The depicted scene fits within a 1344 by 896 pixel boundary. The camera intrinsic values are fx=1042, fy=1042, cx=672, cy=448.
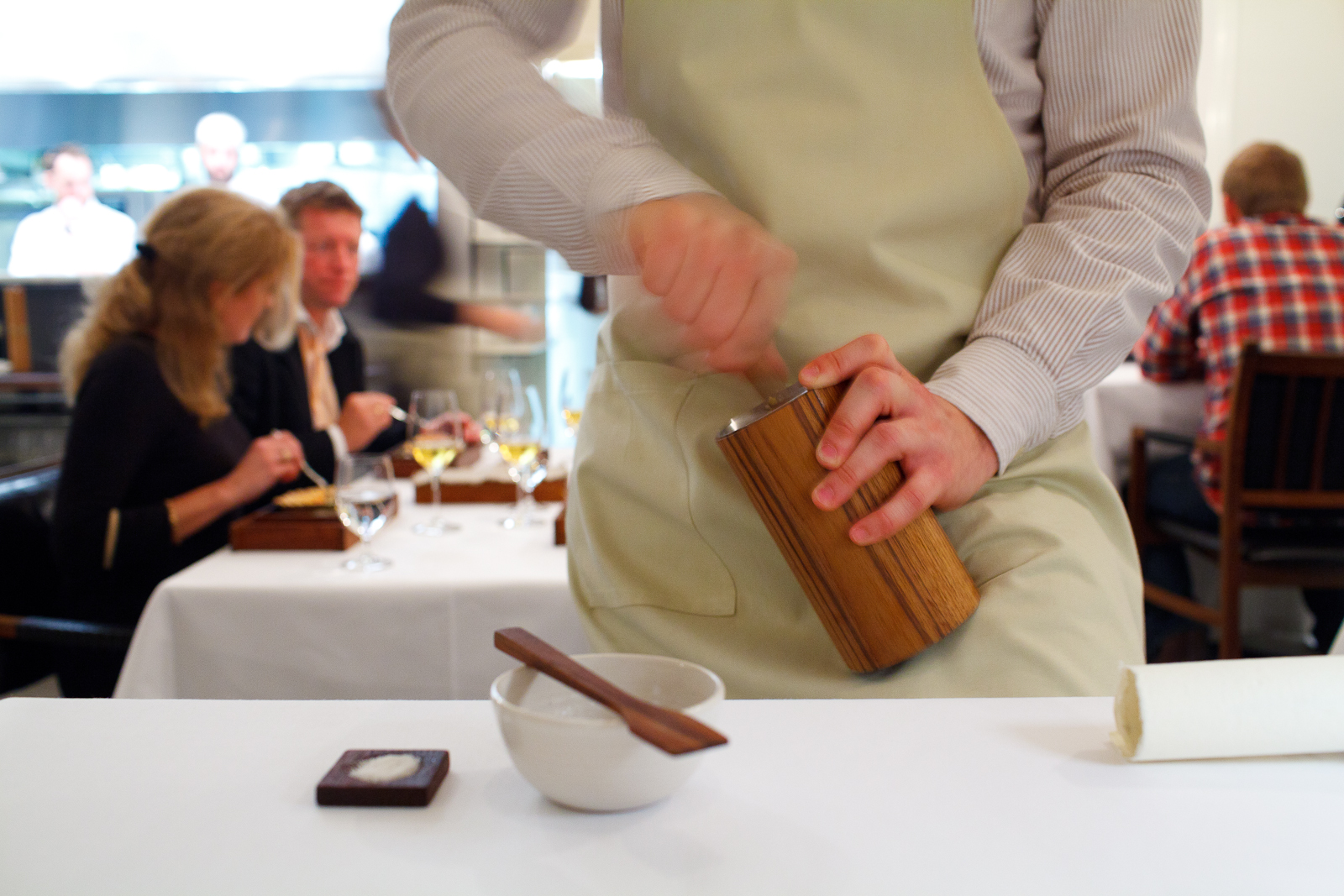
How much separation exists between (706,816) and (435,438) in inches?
62.0

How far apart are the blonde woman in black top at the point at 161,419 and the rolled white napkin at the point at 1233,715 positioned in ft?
5.77

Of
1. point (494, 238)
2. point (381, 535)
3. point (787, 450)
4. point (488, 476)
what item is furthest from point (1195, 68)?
point (494, 238)

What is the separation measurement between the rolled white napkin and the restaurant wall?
5472 mm

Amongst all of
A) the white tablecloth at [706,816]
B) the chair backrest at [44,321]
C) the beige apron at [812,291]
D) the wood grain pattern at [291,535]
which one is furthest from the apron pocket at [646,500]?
the chair backrest at [44,321]

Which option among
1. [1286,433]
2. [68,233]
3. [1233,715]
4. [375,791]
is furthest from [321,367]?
[68,233]

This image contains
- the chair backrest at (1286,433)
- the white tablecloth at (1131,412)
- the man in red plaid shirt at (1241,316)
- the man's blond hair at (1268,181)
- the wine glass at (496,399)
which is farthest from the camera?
the man's blond hair at (1268,181)

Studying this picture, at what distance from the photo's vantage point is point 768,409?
0.64 meters

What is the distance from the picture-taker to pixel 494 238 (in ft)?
19.9

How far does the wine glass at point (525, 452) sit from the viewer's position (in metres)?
1.80

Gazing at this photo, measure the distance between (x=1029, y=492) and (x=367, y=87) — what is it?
6016 millimetres

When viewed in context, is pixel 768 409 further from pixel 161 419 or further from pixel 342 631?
pixel 161 419

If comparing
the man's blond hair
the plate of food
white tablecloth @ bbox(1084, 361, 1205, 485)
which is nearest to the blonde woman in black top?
the plate of food

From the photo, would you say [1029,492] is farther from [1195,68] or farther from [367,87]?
[367,87]

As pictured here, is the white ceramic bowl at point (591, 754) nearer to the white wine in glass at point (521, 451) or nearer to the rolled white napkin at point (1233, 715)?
the rolled white napkin at point (1233, 715)
